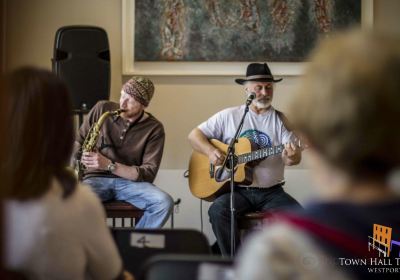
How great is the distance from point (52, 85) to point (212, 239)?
2914mm

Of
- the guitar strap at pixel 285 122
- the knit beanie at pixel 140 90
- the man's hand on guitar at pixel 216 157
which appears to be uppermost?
the knit beanie at pixel 140 90

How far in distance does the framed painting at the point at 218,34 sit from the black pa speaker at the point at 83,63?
31 cm

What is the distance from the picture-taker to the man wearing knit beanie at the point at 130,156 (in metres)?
3.17

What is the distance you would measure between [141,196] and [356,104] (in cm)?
255

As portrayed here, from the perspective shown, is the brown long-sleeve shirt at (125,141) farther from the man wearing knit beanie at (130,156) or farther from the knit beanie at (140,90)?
the knit beanie at (140,90)

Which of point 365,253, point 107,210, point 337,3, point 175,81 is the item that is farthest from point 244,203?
point 365,253

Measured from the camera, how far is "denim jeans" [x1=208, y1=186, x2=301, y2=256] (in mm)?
3219

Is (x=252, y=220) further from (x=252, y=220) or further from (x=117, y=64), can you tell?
(x=117, y=64)

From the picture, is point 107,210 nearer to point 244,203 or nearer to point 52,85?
point 244,203

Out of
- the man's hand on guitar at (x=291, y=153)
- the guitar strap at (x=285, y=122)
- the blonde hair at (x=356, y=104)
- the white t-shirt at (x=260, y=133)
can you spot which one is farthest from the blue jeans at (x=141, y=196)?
the blonde hair at (x=356, y=104)

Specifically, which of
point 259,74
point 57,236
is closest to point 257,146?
point 259,74

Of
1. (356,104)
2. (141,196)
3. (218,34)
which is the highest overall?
(218,34)

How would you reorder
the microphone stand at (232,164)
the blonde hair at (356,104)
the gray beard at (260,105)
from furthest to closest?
the gray beard at (260,105)
the microphone stand at (232,164)
the blonde hair at (356,104)

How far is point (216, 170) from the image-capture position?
339 cm
